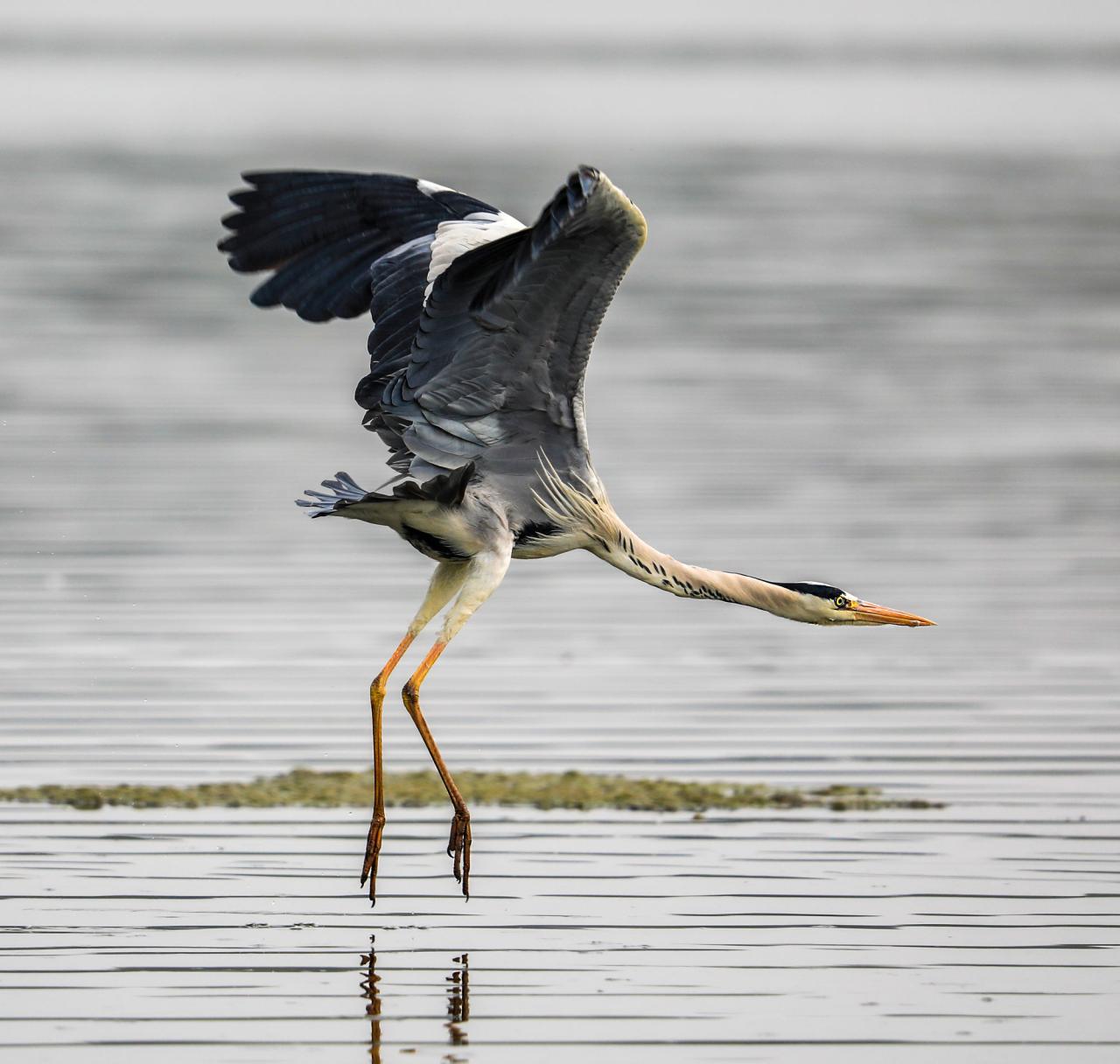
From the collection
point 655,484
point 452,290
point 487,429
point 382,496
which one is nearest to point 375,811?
point 382,496

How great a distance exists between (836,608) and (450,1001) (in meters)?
3.04

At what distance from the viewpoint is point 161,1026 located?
804 centimetres

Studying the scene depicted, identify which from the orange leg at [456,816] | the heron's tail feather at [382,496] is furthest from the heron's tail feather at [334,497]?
the orange leg at [456,816]

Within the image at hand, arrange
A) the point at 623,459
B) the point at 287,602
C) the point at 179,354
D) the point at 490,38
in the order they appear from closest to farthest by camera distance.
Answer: the point at 287,602, the point at 623,459, the point at 179,354, the point at 490,38

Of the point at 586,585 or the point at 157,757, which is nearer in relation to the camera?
the point at 157,757

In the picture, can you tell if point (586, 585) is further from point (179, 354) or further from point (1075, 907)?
point (179, 354)

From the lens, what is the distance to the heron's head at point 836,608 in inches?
420

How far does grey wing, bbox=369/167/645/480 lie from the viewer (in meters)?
9.46

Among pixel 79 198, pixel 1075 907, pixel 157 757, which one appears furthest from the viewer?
pixel 79 198

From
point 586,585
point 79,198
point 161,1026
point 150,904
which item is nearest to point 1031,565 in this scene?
point 586,585

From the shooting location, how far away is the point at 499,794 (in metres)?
11.1

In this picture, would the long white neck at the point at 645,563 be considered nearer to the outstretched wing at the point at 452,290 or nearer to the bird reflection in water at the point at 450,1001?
the outstretched wing at the point at 452,290

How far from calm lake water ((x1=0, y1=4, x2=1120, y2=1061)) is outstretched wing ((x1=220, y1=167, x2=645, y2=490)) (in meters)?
1.70

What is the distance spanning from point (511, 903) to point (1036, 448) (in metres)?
11.5
